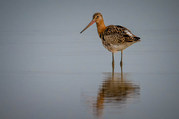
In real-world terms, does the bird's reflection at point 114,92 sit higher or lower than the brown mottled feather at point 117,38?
lower

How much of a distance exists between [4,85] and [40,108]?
255 cm

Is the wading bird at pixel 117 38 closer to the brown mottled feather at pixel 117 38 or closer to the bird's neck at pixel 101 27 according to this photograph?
the brown mottled feather at pixel 117 38

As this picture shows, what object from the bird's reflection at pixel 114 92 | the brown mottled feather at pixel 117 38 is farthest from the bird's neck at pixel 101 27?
the bird's reflection at pixel 114 92

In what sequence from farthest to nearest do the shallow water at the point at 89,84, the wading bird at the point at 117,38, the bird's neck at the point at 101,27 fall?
the bird's neck at the point at 101,27 < the wading bird at the point at 117,38 < the shallow water at the point at 89,84

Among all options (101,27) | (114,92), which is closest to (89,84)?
(114,92)

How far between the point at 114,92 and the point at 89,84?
1304 millimetres

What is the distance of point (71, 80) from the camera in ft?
34.4

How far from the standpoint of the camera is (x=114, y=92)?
8711mm

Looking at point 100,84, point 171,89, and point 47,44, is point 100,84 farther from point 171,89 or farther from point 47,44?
point 47,44

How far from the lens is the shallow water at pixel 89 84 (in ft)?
23.9

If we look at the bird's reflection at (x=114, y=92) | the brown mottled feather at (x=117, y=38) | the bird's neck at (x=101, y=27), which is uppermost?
the bird's neck at (x=101, y=27)

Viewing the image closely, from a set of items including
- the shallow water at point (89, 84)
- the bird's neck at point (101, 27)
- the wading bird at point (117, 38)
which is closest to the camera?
the shallow water at point (89, 84)

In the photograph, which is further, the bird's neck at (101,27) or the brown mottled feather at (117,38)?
the bird's neck at (101,27)

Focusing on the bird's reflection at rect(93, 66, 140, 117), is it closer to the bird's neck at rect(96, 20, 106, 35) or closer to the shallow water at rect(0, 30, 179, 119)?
the shallow water at rect(0, 30, 179, 119)
